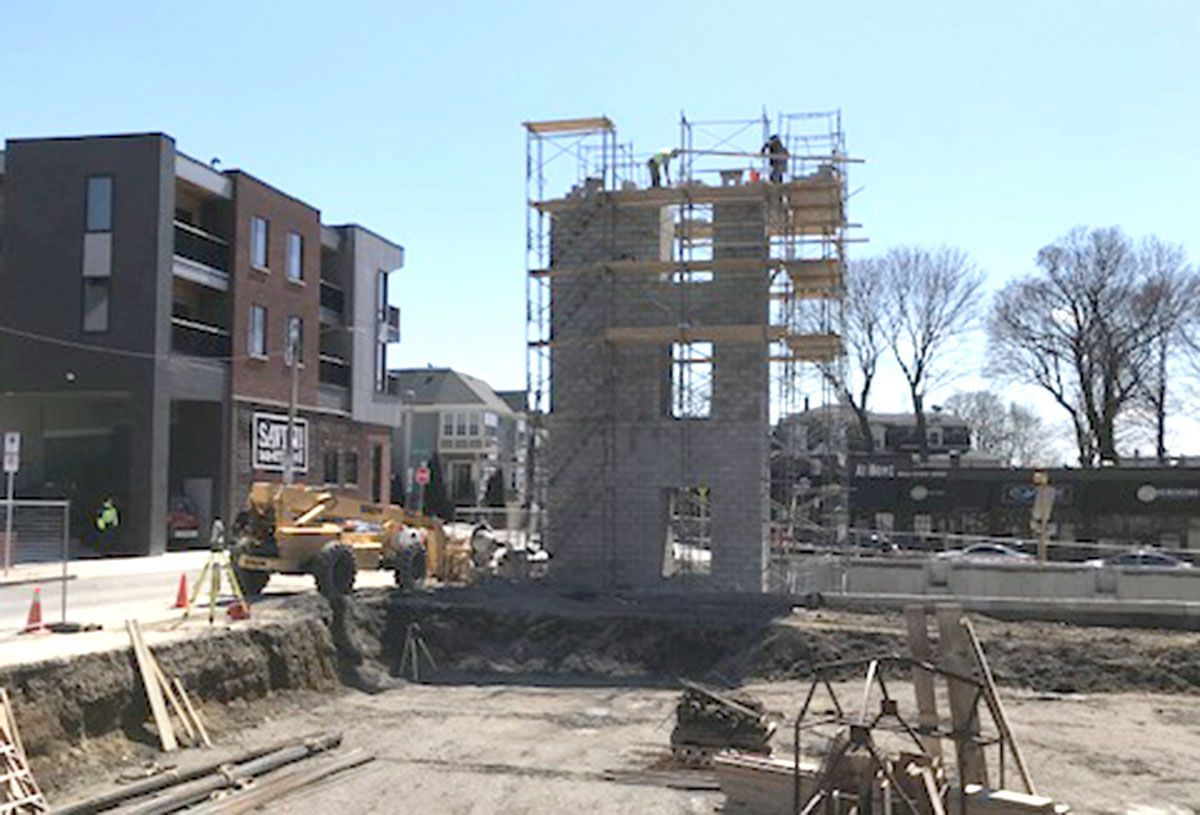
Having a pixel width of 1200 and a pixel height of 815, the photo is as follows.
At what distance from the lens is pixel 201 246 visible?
39625mm

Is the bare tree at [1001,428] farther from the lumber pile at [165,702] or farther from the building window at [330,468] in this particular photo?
the lumber pile at [165,702]

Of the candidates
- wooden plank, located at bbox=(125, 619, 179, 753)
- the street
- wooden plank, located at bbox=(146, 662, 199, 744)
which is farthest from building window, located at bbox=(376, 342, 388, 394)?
wooden plank, located at bbox=(146, 662, 199, 744)

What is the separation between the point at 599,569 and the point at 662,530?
1.71m

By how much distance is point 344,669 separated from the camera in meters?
20.8

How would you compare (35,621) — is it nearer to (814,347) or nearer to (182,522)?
(814,347)

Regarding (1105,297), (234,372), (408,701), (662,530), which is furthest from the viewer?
(1105,297)

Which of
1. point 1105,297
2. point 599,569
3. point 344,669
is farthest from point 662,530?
point 1105,297

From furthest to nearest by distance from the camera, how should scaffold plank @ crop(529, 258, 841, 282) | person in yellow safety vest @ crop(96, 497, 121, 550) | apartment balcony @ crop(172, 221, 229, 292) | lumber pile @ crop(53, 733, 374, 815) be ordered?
apartment balcony @ crop(172, 221, 229, 292) → person in yellow safety vest @ crop(96, 497, 121, 550) → scaffold plank @ crop(529, 258, 841, 282) → lumber pile @ crop(53, 733, 374, 815)

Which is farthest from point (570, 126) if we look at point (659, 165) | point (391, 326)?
point (391, 326)

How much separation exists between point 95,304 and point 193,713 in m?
24.1

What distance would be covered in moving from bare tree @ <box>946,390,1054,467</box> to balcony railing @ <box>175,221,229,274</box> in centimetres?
6032

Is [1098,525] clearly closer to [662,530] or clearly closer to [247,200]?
[662,530]

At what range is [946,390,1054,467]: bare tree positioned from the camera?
86.1m

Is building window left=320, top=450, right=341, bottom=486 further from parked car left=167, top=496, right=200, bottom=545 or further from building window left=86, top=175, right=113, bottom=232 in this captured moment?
building window left=86, top=175, right=113, bottom=232
